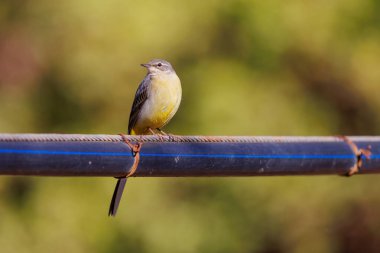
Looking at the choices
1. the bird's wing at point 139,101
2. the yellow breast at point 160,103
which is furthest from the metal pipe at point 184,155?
the bird's wing at point 139,101

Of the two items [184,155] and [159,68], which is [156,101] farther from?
[184,155]

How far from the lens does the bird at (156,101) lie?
7.01m

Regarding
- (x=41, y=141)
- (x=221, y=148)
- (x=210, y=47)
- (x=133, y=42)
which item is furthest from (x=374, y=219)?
(x=41, y=141)

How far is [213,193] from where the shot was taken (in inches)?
392

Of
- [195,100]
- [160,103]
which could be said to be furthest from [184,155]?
[195,100]

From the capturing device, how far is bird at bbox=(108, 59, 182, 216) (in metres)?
7.01

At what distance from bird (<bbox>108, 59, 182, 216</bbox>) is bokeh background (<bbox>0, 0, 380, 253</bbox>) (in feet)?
7.26

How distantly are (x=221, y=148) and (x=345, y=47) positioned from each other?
594 cm

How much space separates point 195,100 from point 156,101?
279cm

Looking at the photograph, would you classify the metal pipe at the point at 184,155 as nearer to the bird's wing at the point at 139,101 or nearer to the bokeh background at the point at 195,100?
the bird's wing at the point at 139,101

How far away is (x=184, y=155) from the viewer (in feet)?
15.2

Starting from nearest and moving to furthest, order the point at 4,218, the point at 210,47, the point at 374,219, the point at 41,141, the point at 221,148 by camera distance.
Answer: the point at 41,141 → the point at 221,148 → the point at 4,218 → the point at 210,47 → the point at 374,219

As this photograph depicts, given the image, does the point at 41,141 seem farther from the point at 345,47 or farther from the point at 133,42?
the point at 345,47

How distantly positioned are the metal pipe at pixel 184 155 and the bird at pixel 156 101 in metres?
1.79
